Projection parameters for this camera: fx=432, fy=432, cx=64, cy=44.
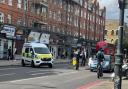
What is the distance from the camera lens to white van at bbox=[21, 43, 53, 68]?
36344 mm

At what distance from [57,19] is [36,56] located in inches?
1762

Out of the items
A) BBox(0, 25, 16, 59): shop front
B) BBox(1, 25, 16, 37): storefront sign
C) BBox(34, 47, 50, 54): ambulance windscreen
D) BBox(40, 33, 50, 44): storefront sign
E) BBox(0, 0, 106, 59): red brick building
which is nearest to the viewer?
BBox(34, 47, 50, 54): ambulance windscreen

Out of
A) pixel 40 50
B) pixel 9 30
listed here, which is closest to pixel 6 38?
A: pixel 9 30

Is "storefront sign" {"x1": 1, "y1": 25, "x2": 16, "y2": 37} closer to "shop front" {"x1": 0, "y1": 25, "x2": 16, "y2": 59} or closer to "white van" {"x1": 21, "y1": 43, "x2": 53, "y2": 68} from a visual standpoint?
"shop front" {"x1": 0, "y1": 25, "x2": 16, "y2": 59}

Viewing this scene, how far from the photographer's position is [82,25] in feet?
332

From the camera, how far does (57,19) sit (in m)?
80.9

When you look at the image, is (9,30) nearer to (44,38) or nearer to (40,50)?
(44,38)

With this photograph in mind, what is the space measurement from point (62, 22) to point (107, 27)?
62.7 meters

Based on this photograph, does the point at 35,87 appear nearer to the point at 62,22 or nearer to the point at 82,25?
the point at 62,22

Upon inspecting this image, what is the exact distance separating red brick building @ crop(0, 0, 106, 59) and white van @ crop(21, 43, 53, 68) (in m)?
20.3

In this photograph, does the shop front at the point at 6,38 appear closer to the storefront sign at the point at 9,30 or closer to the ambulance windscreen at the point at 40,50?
the storefront sign at the point at 9,30

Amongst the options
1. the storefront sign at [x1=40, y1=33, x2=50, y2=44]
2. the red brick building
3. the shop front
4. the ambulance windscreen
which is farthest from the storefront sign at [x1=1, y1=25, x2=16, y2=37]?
the ambulance windscreen

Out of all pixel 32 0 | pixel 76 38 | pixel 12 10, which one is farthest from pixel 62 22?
pixel 12 10

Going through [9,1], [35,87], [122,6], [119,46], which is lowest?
[35,87]
